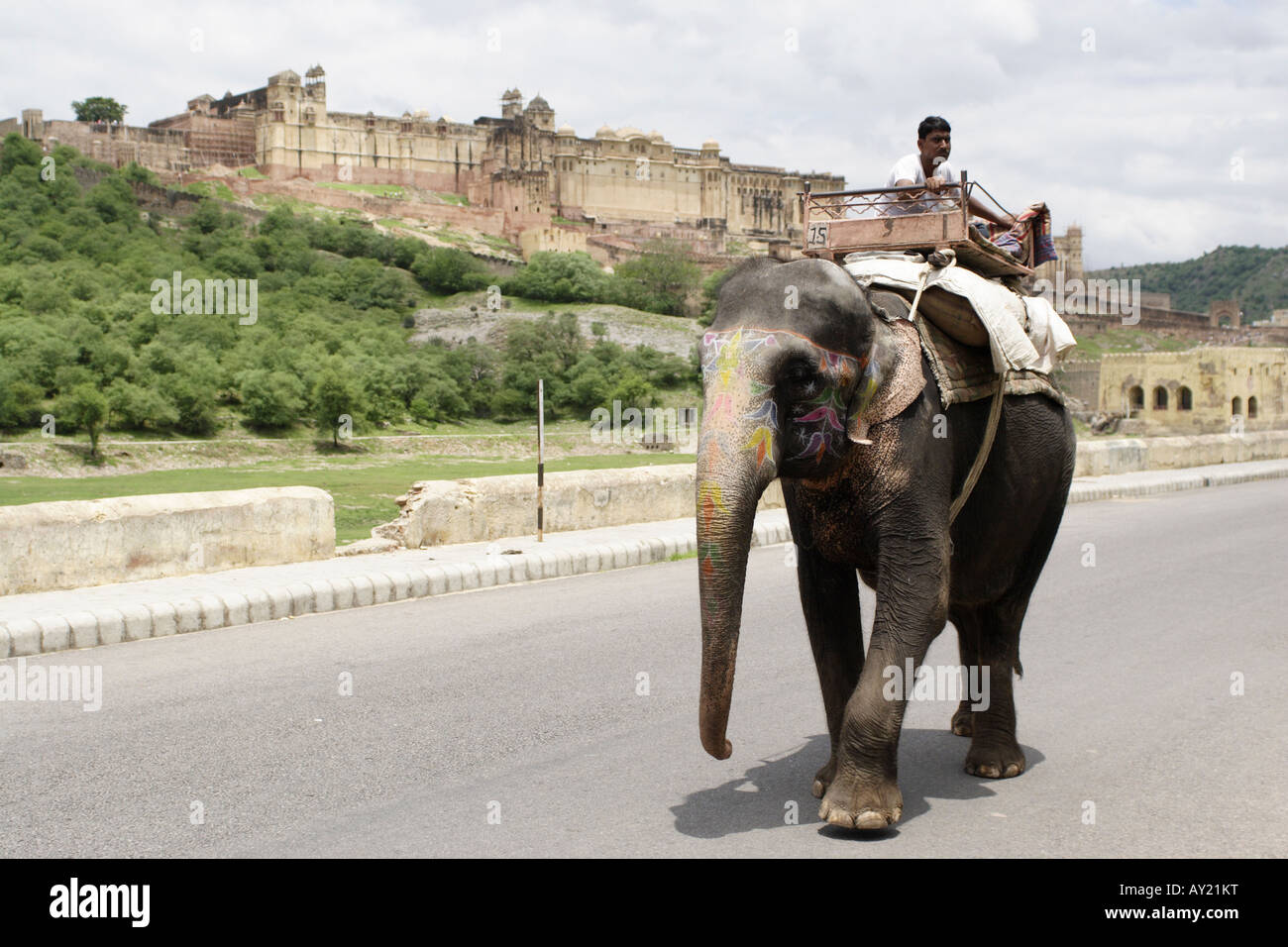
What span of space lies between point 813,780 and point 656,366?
6527 cm

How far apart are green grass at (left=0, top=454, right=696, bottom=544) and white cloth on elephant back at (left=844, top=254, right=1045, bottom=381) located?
10.9m

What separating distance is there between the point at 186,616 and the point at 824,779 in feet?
19.3

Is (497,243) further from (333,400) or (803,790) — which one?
(803,790)

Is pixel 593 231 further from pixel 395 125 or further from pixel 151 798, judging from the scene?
pixel 151 798

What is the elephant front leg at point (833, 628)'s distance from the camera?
17.3 feet

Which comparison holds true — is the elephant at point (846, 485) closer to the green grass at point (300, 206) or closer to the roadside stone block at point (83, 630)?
the roadside stone block at point (83, 630)

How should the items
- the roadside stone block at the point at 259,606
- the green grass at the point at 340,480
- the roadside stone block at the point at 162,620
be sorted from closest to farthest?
Answer: 1. the roadside stone block at the point at 162,620
2. the roadside stone block at the point at 259,606
3. the green grass at the point at 340,480

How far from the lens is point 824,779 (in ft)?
17.5

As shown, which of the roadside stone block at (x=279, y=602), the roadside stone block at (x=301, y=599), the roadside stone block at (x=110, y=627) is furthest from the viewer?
the roadside stone block at (x=301, y=599)

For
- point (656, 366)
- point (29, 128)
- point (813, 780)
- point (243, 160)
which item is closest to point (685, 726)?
point (813, 780)

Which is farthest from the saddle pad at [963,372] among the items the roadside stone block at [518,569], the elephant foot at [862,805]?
the roadside stone block at [518,569]

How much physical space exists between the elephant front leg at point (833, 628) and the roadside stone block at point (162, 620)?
5798mm

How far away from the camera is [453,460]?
3938 cm

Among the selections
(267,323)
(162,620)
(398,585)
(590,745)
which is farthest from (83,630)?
(267,323)
